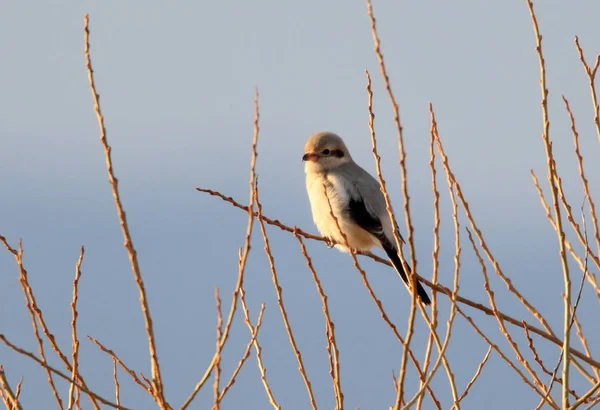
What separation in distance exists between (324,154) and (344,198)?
57 cm

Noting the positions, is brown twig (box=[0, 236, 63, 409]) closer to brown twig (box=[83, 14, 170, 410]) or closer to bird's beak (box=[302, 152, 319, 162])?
brown twig (box=[83, 14, 170, 410])

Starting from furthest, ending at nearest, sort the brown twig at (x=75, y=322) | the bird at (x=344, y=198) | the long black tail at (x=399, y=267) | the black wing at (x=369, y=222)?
the bird at (x=344, y=198), the black wing at (x=369, y=222), the long black tail at (x=399, y=267), the brown twig at (x=75, y=322)

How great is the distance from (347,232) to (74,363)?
344 centimetres

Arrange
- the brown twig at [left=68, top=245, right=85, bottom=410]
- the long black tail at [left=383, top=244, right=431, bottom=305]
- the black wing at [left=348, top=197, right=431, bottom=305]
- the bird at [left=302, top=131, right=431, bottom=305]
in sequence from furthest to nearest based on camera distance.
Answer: the bird at [left=302, top=131, right=431, bottom=305]
the black wing at [left=348, top=197, right=431, bottom=305]
the long black tail at [left=383, top=244, right=431, bottom=305]
the brown twig at [left=68, top=245, right=85, bottom=410]

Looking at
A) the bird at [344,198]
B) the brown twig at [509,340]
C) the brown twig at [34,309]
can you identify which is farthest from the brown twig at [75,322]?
the bird at [344,198]

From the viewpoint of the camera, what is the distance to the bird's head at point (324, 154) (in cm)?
661

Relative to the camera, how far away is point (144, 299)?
233 centimetres

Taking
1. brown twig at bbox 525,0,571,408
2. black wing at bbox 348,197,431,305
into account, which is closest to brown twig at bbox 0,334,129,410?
brown twig at bbox 525,0,571,408

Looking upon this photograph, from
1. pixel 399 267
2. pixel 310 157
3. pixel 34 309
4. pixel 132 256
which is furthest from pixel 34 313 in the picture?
pixel 310 157

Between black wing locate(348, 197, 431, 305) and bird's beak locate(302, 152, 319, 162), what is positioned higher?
bird's beak locate(302, 152, 319, 162)

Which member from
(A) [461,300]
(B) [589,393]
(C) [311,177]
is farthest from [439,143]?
(C) [311,177]

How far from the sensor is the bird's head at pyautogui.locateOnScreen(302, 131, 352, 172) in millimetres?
6613

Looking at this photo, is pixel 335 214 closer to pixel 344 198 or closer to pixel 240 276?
pixel 344 198

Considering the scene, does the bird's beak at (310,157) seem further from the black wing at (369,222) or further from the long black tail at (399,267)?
the long black tail at (399,267)
